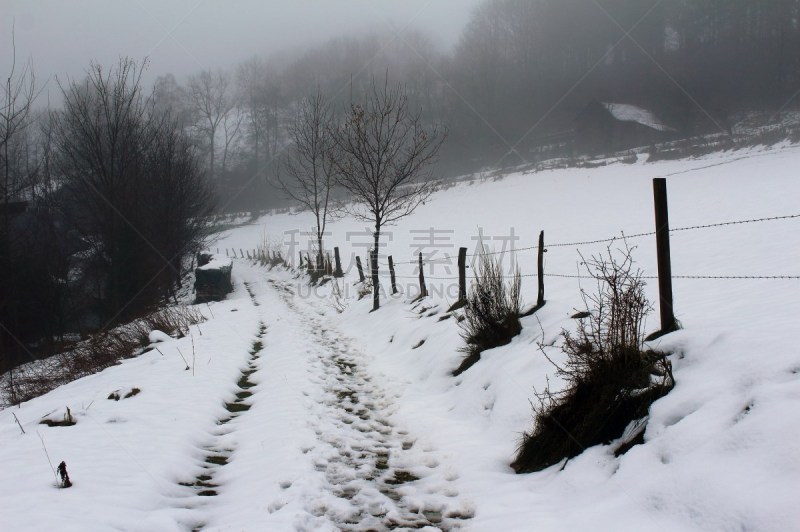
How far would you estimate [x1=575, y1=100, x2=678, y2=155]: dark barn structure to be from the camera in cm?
4069

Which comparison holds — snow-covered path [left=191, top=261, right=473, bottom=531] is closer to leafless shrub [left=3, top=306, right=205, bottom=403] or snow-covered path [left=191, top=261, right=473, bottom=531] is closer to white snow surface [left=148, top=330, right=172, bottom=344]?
white snow surface [left=148, top=330, right=172, bottom=344]

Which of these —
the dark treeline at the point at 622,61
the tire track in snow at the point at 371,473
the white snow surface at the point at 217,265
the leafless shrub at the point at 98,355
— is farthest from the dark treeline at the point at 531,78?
the tire track in snow at the point at 371,473

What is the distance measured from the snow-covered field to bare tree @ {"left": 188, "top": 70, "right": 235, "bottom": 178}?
215 ft

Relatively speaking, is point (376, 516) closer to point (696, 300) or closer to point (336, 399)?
point (336, 399)

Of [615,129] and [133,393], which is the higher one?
[615,129]

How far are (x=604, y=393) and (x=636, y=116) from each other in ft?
149

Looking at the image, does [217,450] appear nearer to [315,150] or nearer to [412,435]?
[412,435]

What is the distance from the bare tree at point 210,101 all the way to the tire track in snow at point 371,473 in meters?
67.1

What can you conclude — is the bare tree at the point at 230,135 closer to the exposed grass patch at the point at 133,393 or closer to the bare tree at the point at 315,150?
the bare tree at the point at 315,150

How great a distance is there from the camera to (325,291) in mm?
16844

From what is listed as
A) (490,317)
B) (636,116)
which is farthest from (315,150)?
(636,116)

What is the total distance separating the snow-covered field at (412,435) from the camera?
2.69 m

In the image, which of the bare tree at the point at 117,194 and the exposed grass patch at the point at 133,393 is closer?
the exposed grass patch at the point at 133,393

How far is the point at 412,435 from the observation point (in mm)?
4902
